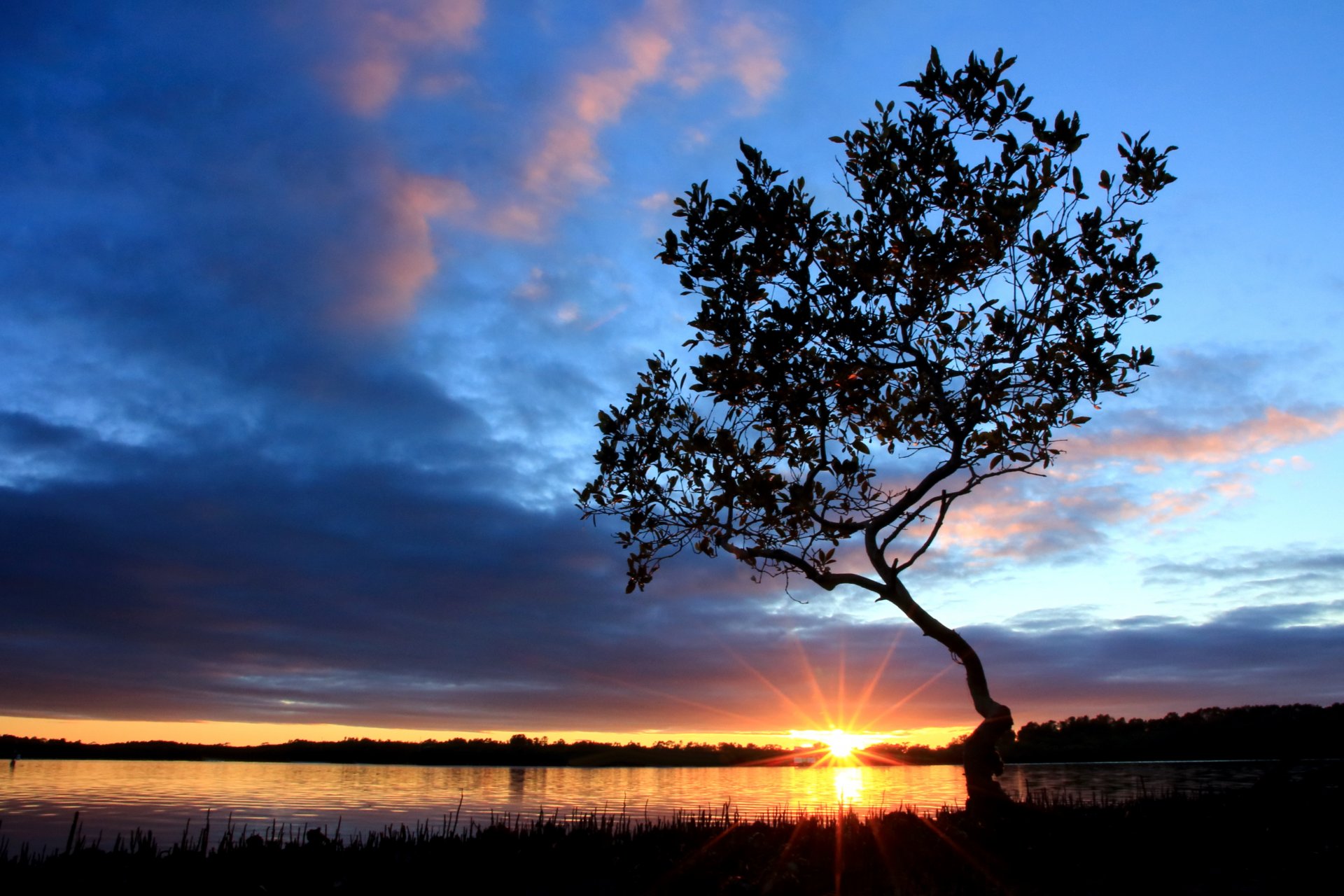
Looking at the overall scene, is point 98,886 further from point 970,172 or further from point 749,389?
point 970,172

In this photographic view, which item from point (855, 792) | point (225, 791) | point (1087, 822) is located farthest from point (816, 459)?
point (225, 791)

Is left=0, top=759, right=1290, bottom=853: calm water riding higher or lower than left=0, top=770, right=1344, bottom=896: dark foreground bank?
lower

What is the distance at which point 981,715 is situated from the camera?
56.6ft

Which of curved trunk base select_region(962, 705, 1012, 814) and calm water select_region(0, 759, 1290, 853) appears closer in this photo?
curved trunk base select_region(962, 705, 1012, 814)

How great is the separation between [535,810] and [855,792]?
98.1 feet

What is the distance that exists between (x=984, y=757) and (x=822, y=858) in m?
4.19

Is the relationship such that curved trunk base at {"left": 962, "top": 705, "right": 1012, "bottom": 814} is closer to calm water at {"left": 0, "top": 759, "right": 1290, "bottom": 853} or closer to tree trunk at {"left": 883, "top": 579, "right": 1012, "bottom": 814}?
tree trunk at {"left": 883, "top": 579, "right": 1012, "bottom": 814}

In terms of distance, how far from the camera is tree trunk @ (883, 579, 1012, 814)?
54.3 ft

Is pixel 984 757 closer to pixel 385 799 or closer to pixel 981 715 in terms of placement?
pixel 981 715

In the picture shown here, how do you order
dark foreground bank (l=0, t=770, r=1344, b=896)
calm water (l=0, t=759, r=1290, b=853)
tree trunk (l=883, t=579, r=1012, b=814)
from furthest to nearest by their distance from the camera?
calm water (l=0, t=759, r=1290, b=853) < tree trunk (l=883, t=579, r=1012, b=814) < dark foreground bank (l=0, t=770, r=1344, b=896)

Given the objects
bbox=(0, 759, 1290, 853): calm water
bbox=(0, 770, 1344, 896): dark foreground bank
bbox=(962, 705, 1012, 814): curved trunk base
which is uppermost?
bbox=(962, 705, 1012, 814): curved trunk base

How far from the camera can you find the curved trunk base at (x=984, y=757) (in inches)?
655

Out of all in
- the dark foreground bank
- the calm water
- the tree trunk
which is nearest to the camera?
the dark foreground bank

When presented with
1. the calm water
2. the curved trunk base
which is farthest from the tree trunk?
the calm water
